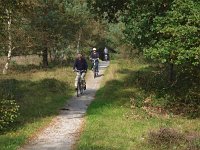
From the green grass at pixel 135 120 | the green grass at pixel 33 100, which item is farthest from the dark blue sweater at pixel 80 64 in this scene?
the green grass at pixel 135 120

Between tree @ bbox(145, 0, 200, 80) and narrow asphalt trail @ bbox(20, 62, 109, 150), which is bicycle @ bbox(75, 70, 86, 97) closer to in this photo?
narrow asphalt trail @ bbox(20, 62, 109, 150)

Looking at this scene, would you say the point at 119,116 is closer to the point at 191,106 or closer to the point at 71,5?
the point at 191,106

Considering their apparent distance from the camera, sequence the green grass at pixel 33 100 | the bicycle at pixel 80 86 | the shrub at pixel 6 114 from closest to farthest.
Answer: the green grass at pixel 33 100 < the shrub at pixel 6 114 < the bicycle at pixel 80 86

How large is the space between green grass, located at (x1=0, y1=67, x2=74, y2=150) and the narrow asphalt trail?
31cm

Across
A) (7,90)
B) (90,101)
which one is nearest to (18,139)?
(90,101)

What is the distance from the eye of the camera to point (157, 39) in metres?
19.1

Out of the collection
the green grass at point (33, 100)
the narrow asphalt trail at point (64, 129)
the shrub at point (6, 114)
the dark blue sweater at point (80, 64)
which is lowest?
the narrow asphalt trail at point (64, 129)

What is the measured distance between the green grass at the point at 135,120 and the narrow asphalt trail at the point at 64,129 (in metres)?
0.34

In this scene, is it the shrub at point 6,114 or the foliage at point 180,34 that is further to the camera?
the foliage at point 180,34

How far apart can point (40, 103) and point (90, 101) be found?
2521 mm

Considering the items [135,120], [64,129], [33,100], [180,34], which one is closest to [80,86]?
[33,100]

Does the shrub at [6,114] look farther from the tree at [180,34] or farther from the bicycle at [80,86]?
the bicycle at [80,86]

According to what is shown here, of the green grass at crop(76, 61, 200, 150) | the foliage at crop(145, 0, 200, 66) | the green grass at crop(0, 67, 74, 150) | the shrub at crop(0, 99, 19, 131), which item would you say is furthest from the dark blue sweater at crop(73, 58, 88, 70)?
the shrub at crop(0, 99, 19, 131)

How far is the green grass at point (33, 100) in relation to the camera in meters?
13.7
